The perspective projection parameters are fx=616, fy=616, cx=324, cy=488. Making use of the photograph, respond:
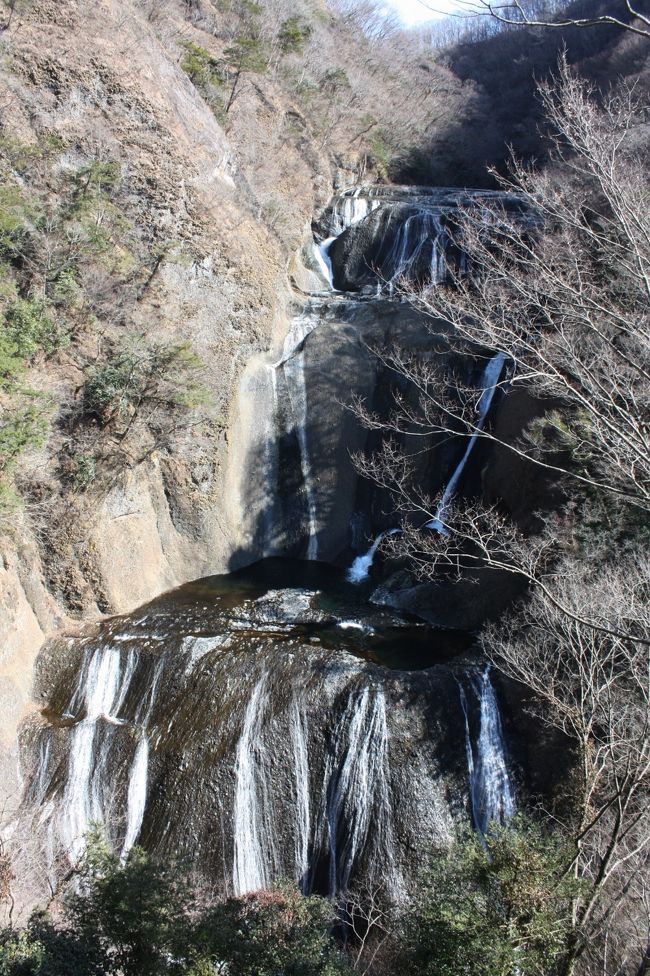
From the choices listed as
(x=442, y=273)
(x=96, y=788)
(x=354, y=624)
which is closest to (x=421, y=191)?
(x=442, y=273)

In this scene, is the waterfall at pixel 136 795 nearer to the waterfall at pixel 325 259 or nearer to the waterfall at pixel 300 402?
the waterfall at pixel 300 402

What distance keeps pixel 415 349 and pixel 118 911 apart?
1324 cm

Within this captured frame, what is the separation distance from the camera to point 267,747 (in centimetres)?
922

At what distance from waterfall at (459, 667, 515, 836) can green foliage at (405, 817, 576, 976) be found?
235 centimetres

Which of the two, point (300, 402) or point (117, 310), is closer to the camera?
point (117, 310)

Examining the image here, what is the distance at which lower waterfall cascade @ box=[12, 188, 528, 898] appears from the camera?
28.8ft

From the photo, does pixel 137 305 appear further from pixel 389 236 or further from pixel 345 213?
pixel 345 213

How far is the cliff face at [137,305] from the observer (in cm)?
1212

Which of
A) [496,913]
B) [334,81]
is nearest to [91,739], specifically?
[496,913]

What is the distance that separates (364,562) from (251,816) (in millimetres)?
7695

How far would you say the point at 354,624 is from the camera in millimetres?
11945

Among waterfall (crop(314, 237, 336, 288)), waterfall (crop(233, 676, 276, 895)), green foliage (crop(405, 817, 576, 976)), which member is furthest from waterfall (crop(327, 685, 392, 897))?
waterfall (crop(314, 237, 336, 288))

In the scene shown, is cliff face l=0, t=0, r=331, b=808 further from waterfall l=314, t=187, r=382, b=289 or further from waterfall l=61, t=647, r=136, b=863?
waterfall l=314, t=187, r=382, b=289

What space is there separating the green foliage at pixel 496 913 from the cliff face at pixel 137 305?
795 centimetres
